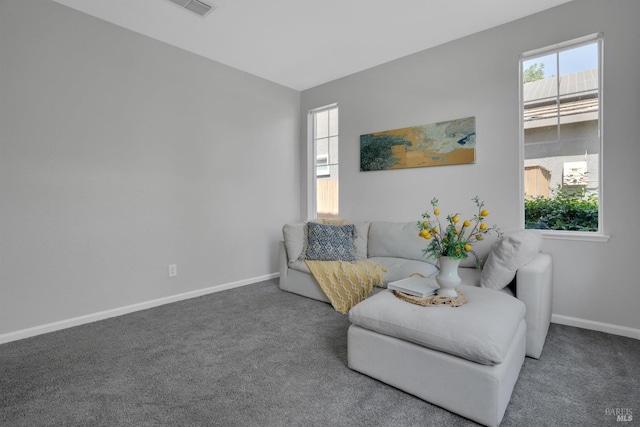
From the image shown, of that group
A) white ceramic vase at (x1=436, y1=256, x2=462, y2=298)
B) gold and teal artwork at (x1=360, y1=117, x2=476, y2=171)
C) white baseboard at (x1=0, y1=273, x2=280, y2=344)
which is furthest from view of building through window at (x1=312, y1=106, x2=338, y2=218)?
white ceramic vase at (x1=436, y1=256, x2=462, y2=298)

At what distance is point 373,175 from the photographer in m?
3.72

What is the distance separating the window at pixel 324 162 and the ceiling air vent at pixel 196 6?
195 centimetres

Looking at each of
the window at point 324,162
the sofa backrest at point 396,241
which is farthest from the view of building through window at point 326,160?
the sofa backrest at point 396,241

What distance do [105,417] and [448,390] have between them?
5.38 feet

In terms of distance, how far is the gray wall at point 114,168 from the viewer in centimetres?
232

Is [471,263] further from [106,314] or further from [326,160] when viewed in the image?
[106,314]

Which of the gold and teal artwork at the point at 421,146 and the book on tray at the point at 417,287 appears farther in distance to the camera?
the gold and teal artwork at the point at 421,146

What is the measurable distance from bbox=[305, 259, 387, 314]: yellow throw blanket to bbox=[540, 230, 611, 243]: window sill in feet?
4.61

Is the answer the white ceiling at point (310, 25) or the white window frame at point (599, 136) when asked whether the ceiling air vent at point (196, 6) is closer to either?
the white ceiling at point (310, 25)

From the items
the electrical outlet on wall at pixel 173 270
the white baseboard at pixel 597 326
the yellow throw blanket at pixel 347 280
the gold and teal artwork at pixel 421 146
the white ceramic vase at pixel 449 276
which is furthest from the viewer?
the electrical outlet on wall at pixel 173 270

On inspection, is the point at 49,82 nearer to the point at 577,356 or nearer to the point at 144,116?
the point at 144,116

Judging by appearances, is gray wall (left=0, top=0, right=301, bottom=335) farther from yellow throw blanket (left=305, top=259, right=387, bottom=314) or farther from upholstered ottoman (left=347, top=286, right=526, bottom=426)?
upholstered ottoman (left=347, top=286, right=526, bottom=426)

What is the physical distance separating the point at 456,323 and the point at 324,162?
10.4 ft

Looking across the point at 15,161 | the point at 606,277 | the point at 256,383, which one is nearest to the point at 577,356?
the point at 606,277
